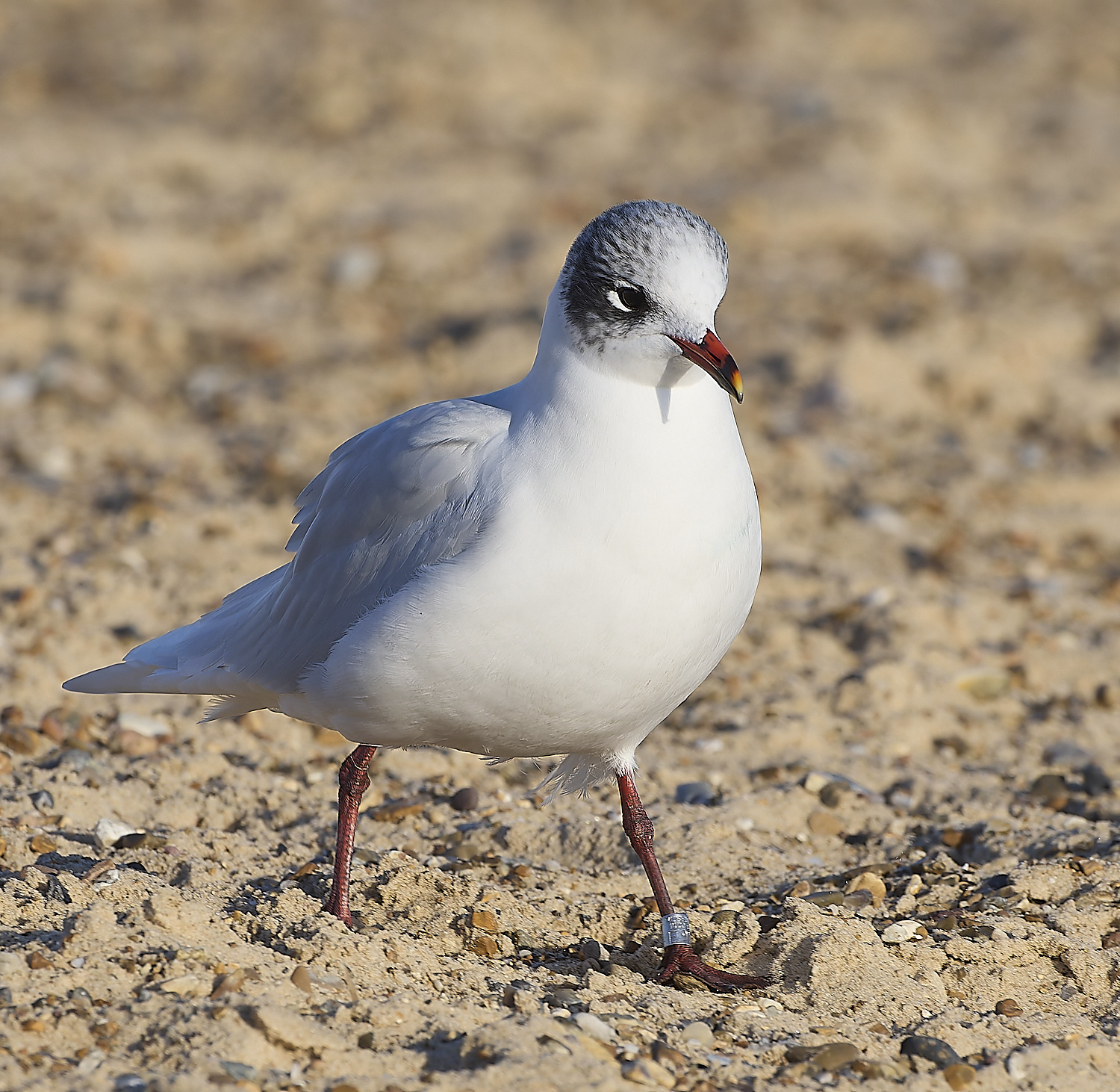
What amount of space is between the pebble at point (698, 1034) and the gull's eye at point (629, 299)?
65.3 inches

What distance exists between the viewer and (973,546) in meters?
7.07

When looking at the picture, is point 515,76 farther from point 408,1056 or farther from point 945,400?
point 408,1056

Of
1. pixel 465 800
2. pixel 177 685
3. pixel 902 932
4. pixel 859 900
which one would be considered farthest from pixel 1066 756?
pixel 177 685

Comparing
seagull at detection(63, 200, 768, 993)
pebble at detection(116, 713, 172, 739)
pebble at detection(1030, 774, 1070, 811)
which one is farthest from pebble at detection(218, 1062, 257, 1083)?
pebble at detection(1030, 774, 1070, 811)

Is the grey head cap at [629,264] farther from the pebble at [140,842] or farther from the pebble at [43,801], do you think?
the pebble at [43,801]

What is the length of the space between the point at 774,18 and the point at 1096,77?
8.87 feet

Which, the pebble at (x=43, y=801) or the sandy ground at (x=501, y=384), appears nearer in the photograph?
the sandy ground at (x=501, y=384)

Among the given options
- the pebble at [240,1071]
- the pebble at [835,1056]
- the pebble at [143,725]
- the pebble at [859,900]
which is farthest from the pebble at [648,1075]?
the pebble at [143,725]

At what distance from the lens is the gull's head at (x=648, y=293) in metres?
3.56

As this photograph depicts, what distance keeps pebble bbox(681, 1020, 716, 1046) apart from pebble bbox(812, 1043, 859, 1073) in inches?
9.1

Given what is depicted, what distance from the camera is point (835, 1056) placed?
130 inches

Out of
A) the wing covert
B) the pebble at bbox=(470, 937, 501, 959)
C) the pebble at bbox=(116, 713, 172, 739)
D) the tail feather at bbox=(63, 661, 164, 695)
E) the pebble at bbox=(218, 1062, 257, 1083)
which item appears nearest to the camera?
the pebble at bbox=(218, 1062, 257, 1083)

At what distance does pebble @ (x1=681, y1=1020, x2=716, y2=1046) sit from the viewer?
336 centimetres

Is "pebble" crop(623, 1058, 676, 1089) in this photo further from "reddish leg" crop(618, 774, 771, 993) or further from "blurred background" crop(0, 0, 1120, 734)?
"blurred background" crop(0, 0, 1120, 734)
